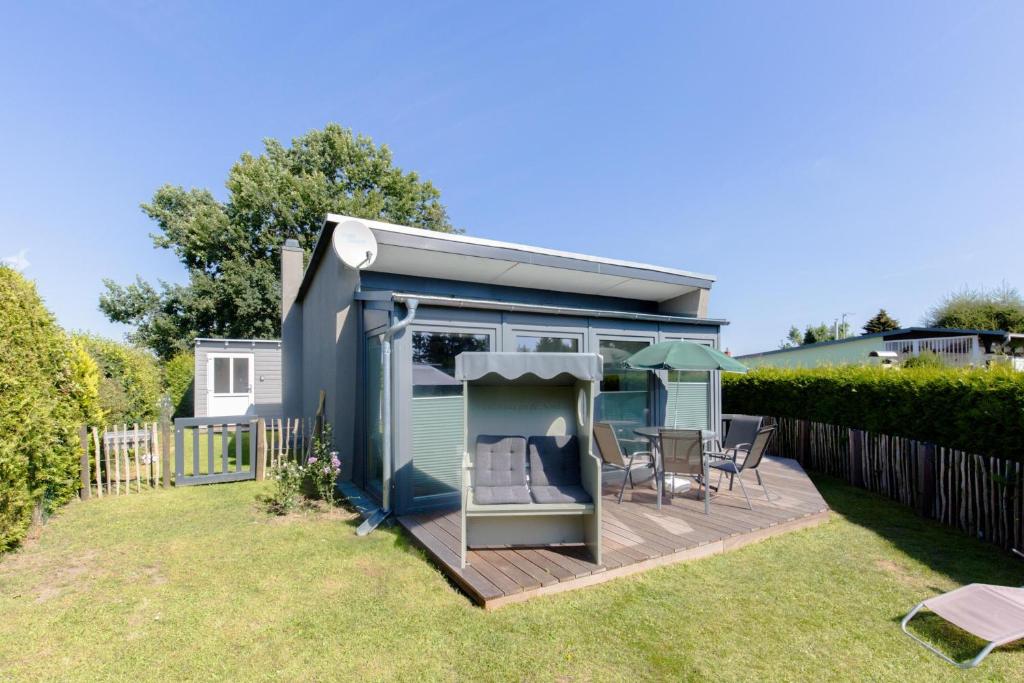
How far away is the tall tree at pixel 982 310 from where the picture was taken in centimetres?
3050

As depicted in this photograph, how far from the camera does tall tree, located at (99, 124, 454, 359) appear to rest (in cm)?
2172

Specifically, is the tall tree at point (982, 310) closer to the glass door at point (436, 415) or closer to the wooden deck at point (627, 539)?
the wooden deck at point (627, 539)

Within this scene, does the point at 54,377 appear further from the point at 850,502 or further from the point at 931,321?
the point at 931,321

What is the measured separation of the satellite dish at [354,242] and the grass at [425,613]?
11.3ft

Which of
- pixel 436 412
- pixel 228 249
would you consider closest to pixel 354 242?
pixel 436 412

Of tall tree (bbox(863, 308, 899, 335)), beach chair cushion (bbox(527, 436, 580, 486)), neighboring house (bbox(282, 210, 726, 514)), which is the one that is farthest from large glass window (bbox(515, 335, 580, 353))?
tall tree (bbox(863, 308, 899, 335))

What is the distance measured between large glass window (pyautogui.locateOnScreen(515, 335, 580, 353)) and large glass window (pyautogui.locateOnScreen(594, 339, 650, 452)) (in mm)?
554

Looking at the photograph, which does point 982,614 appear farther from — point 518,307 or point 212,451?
point 212,451

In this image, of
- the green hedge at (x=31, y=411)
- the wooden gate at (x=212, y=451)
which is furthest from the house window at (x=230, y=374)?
the green hedge at (x=31, y=411)

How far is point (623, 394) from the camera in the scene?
7.69m

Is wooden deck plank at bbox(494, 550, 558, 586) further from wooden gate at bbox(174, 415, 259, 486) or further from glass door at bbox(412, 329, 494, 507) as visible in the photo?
wooden gate at bbox(174, 415, 259, 486)

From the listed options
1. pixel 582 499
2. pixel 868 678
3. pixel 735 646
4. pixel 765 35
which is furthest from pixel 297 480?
pixel 765 35

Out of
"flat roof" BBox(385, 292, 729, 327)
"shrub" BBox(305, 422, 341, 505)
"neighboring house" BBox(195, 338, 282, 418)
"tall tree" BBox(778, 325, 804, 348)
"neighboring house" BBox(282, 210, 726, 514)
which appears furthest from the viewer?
"tall tree" BBox(778, 325, 804, 348)

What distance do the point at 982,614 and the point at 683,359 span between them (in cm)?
383
